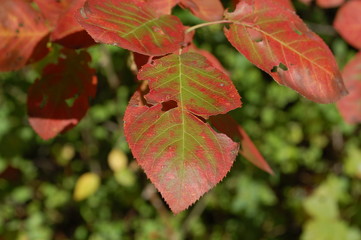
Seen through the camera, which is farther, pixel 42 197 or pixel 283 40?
pixel 42 197

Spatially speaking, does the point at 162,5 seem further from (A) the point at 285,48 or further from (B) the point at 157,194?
(B) the point at 157,194

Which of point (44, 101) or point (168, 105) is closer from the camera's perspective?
point (168, 105)

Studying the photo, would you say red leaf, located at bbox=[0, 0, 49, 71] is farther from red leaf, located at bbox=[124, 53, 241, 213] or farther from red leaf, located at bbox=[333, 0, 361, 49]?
red leaf, located at bbox=[333, 0, 361, 49]

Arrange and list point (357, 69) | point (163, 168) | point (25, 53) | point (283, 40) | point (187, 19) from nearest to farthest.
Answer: point (163, 168), point (283, 40), point (25, 53), point (357, 69), point (187, 19)

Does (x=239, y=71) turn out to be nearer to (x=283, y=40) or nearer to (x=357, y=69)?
(x=357, y=69)

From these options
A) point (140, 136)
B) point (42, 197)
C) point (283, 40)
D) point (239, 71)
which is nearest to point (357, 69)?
point (283, 40)

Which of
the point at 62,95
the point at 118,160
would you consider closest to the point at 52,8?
the point at 62,95

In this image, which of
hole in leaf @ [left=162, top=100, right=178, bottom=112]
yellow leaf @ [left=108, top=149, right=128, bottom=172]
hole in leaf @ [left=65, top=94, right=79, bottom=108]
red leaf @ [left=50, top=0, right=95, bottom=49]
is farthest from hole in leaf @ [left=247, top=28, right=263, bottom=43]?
yellow leaf @ [left=108, top=149, right=128, bottom=172]
